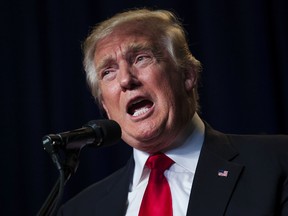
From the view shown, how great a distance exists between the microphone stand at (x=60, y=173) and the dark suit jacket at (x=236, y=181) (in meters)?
0.65

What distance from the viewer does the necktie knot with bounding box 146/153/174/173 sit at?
1947 mm

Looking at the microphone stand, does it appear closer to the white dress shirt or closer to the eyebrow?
the white dress shirt

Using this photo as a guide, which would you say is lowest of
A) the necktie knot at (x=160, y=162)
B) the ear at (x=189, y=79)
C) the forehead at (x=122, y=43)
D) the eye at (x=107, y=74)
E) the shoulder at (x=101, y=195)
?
the shoulder at (x=101, y=195)

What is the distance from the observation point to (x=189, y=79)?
6.97ft

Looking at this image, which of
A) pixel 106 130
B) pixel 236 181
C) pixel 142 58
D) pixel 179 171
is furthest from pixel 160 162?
pixel 106 130

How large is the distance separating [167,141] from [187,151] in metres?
0.09

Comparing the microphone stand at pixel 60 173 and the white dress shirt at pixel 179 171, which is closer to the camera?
the microphone stand at pixel 60 173

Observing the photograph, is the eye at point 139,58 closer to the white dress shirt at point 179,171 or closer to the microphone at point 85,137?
the white dress shirt at point 179,171

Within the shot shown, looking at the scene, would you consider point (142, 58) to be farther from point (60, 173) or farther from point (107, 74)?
point (60, 173)

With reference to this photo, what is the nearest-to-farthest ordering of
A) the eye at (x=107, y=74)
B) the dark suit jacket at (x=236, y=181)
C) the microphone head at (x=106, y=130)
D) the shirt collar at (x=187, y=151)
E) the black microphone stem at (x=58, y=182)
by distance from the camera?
the black microphone stem at (x=58, y=182)
the microphone head at (x=106, y=130)
the dark suit jacket at (x=236, y=181)
the shirt collar at (x=187, y=151)
the eye at (x=107, y=74)

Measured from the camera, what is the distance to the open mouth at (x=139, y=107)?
1938 millimetres

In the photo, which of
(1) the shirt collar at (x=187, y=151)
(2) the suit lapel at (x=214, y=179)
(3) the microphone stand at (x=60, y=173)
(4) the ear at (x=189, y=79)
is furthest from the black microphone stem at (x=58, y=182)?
(4) the ear at (x=189, y=79)

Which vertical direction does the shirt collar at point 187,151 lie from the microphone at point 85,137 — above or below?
below

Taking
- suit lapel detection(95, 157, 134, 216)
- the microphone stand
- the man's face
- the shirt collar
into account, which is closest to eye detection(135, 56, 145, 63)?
the man's face
